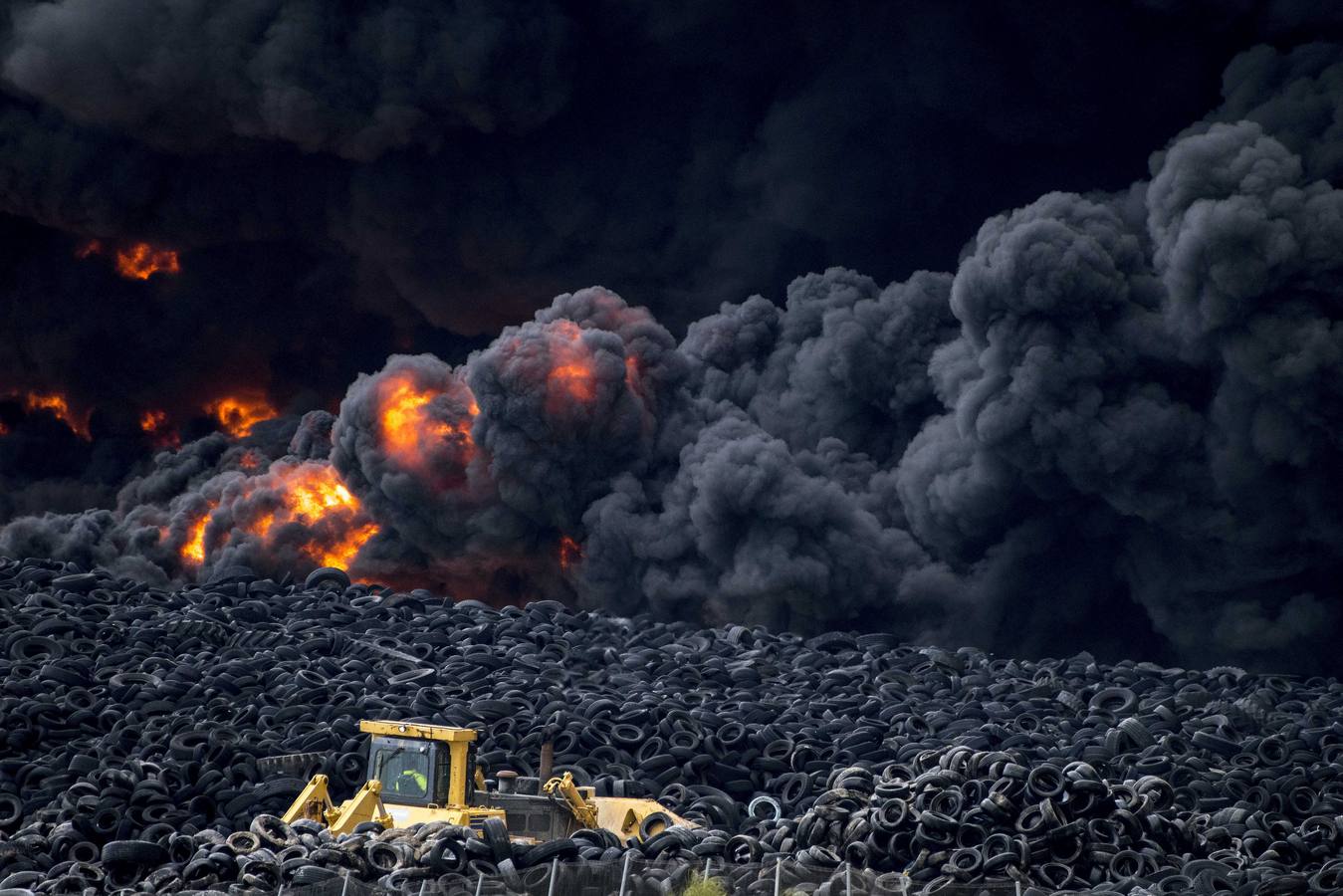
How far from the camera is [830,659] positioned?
47.9 metres

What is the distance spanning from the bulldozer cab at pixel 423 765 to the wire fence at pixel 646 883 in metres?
3.27

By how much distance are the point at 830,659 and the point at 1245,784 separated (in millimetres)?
14006

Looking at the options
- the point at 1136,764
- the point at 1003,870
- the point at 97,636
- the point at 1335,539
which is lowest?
the point at 1003,870

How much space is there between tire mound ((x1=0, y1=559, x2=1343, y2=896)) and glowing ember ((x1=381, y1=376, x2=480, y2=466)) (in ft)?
47.5

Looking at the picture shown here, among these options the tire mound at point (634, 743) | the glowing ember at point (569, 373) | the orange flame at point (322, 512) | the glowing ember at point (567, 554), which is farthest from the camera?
the orange flame at point (322, 512)

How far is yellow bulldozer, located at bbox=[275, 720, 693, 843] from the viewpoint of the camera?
29.0 metres

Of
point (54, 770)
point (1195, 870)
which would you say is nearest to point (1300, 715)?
point (1195, 870)

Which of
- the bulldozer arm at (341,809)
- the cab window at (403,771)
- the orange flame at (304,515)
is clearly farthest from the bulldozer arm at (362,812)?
the orange flame at (304,515)

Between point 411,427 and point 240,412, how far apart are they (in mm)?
27640

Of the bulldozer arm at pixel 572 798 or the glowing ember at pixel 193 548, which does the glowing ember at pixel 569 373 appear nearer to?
the glowing ember at pixel 193 548

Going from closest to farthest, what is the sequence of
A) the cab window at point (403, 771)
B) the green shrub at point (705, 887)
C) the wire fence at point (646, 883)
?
the green shrub at point (705, 887), the wire fence at point (646, 883), the cab window at point (403, 771)

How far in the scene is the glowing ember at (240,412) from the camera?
90.5 meters

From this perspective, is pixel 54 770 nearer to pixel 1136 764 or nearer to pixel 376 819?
pixel 376 819

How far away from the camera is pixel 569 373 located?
6519 cm
